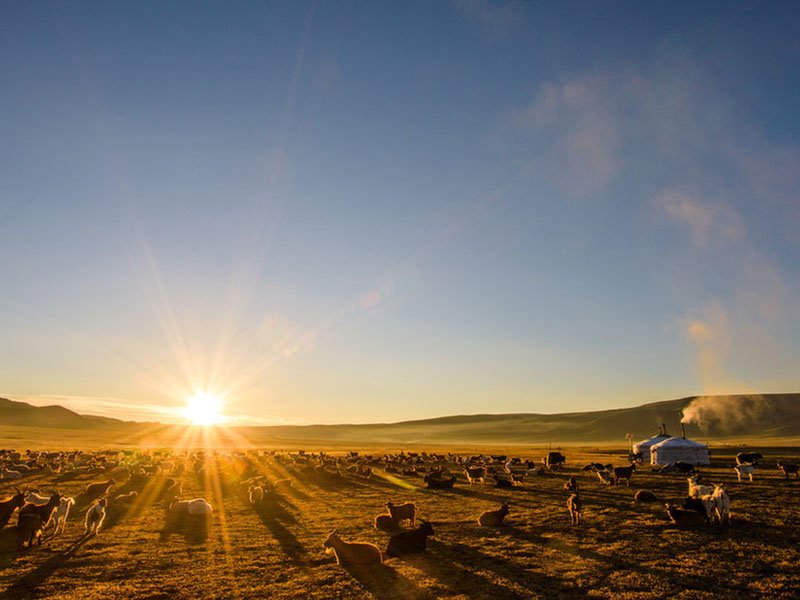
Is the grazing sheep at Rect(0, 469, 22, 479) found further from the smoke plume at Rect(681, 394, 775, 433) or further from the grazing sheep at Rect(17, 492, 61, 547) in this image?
the smoke plume at Rect(681, 394, 775, 433)

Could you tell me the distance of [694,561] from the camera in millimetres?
12898

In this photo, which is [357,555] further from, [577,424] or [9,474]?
[577,424]

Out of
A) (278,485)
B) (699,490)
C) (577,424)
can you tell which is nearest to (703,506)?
(699,490)

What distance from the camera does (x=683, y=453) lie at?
44.7 metres

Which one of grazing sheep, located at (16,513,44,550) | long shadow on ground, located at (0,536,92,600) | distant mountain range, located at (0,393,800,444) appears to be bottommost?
distant mountain range, located at (0,393,800,444)

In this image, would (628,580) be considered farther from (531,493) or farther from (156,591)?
(531,493)

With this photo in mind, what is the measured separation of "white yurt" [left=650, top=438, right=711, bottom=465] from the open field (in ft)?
71.5

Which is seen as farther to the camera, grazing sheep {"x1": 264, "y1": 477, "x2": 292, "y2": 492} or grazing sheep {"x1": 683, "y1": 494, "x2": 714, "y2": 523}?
grazing sheep {"x1": 264, "y1": 477, "x2": 292, "y2": 492}

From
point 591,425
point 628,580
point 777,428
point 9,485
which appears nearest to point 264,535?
point 628,580

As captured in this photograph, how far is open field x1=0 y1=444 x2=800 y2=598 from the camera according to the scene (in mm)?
11273

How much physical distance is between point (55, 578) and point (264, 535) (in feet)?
21.3

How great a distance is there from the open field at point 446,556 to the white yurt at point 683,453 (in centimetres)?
2178

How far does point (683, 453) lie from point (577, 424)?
5064 inches

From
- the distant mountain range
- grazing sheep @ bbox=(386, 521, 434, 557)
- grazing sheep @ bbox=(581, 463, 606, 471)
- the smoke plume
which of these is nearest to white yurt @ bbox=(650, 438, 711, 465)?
grazing sheep @ bbox=(581, 463, 606, 471)
